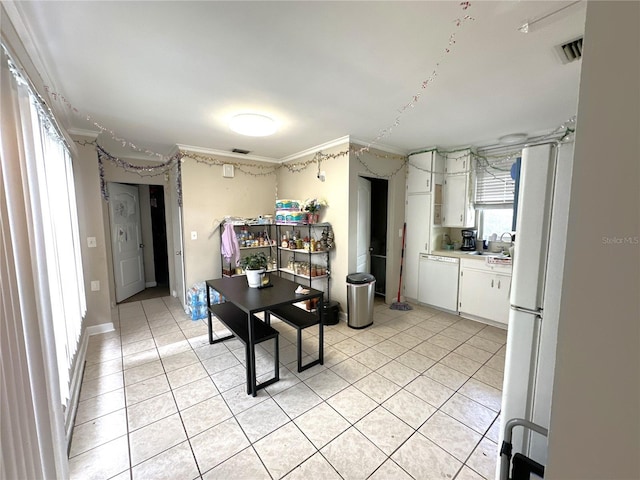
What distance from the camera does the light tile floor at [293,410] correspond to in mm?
1598

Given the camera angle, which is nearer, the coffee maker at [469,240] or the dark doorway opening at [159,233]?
the coffee maker at [469,240]

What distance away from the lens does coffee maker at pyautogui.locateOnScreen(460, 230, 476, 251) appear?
406cm

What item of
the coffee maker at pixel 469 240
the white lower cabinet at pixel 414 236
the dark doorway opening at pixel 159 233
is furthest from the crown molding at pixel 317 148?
the dark doorway opening at pixel 159 233

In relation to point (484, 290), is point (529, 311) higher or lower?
higher

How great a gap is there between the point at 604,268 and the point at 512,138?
148 inches

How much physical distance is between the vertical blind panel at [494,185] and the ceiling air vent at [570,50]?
219 centimetres

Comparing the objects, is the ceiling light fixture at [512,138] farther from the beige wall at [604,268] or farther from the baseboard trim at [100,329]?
the baseboard trim at [100,329]

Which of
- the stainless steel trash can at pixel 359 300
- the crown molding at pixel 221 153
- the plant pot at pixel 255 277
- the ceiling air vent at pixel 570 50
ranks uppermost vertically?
the ceiling air vent at pixel 570 50

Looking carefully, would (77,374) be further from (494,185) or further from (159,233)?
(494,185)

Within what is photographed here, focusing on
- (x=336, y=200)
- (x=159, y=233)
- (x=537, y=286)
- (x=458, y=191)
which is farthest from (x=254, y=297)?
(x=159, y=233)

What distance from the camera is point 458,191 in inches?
157

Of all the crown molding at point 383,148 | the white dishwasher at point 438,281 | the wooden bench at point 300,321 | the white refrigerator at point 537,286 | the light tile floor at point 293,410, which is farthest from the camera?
the white dishwasher at point 438,281

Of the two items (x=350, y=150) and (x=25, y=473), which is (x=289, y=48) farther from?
(x=25, y=473)

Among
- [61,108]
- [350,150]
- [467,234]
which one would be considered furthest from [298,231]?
[61,108]
